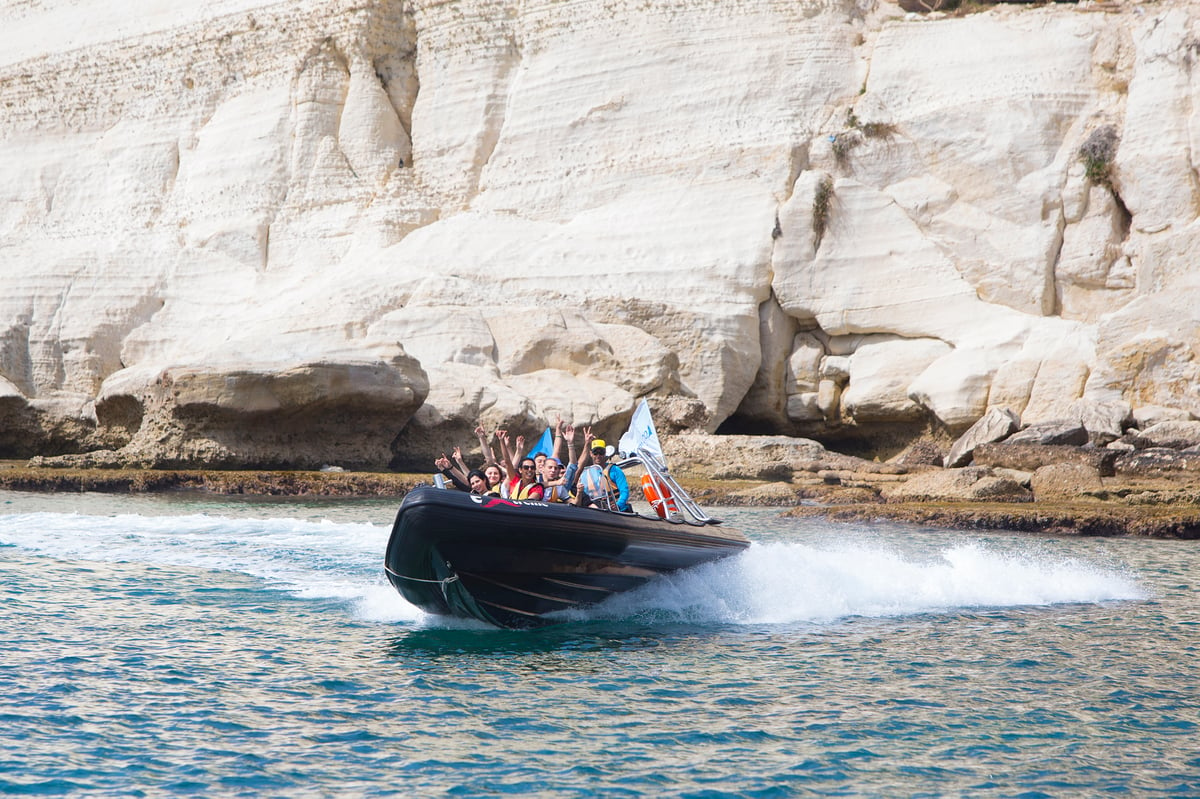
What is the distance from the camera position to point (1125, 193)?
23750 mm

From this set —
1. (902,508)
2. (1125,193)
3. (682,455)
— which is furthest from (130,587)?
(1125,193)

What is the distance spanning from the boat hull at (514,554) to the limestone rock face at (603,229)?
11.1 m

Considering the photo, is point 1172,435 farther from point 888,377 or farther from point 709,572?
point 709,572

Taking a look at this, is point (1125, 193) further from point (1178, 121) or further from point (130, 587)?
point (130, 587)

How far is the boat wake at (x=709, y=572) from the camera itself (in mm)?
9070

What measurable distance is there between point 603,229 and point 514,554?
19.2 m

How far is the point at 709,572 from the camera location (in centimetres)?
915

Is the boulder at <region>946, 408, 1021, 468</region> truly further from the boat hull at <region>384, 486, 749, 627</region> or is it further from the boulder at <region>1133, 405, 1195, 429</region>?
the boat hull at <region>384, 486, 749, 627</region>

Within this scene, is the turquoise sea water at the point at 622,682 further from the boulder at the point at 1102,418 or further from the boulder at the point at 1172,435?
the boulder at the point at 1102,418

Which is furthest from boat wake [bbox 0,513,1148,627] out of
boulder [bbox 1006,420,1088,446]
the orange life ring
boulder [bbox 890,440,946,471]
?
boulder [bbox 890,440,946,471]

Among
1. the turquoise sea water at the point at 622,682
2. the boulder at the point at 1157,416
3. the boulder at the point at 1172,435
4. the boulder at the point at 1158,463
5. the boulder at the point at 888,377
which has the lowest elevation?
the turquoise sea water at the point at 622,682

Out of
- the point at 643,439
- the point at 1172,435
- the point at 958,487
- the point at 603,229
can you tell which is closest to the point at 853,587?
the point at 643,439

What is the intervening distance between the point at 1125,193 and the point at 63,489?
65.4 feet

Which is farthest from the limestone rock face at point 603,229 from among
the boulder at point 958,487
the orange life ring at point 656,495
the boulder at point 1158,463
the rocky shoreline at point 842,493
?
the orange life ring at point 656,495
